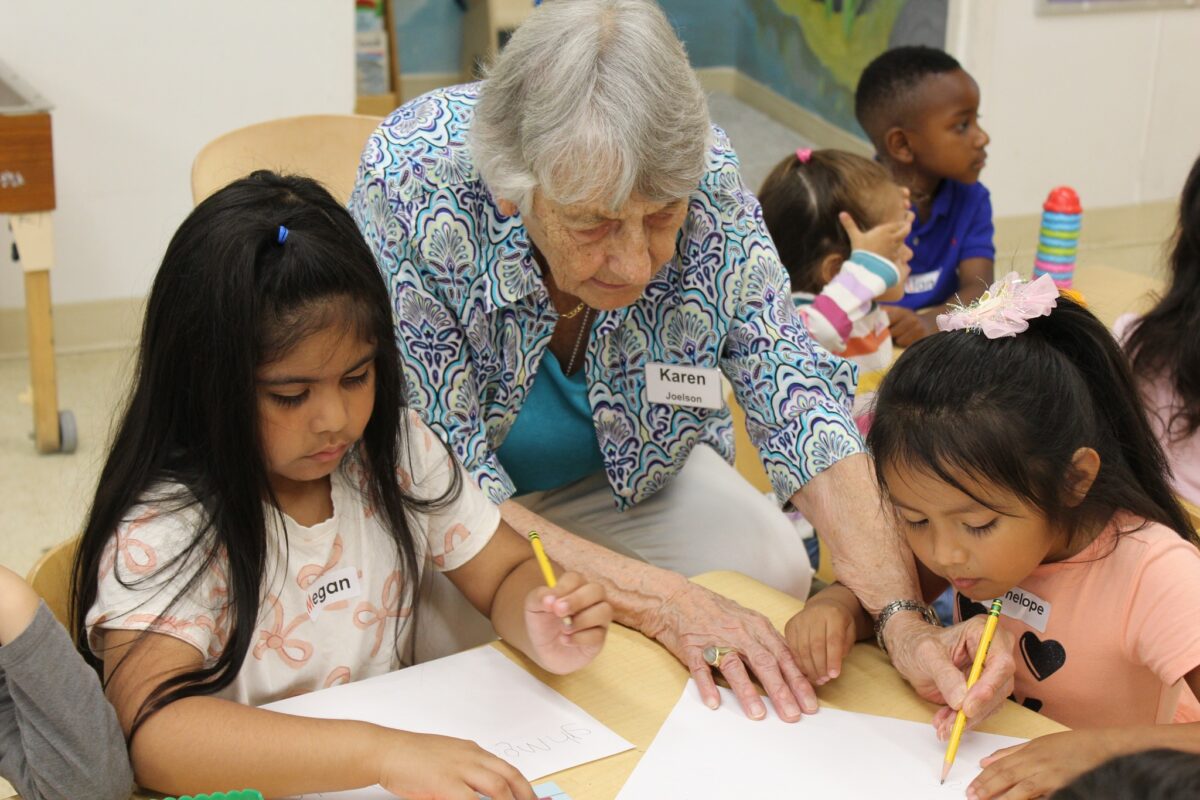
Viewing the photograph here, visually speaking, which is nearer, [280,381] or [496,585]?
[280,381]

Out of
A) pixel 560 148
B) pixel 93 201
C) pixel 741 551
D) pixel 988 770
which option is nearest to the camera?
pixel 988 770

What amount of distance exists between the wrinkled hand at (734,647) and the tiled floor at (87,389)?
720 millimetres

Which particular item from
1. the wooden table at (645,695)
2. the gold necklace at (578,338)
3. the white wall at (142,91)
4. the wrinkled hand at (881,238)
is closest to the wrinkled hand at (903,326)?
the wrinkled hand at (881,238)

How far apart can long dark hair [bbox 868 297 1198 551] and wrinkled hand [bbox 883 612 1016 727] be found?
16 cm

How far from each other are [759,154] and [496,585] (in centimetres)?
470

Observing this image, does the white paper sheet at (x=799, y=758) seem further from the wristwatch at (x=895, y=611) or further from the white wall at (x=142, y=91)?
the white wall at (x=142, y=91)

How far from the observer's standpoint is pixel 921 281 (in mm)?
3426

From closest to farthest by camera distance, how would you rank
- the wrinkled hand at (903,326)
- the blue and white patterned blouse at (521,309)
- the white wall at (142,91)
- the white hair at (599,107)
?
1. the white hair at (599,107)
2. the blue and white patterned blouse at (521,309)
3. the wrinkled hand at (903,326)
4. the white wall at (142,91)

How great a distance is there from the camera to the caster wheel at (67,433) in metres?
3.79

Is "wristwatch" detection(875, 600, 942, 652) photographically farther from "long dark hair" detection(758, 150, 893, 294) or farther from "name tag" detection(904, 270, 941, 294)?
"name tag" detection(904, 270, 941, 294)

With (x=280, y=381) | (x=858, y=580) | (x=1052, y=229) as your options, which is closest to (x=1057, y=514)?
(x=858, y=580)

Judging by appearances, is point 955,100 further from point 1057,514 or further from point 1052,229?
point 1057,514

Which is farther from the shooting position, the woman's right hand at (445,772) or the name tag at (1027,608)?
the name tag at (1027,608)

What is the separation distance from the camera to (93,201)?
4.27m
